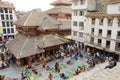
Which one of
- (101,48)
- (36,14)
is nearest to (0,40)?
(36,14)

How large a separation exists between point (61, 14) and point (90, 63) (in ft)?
61.9

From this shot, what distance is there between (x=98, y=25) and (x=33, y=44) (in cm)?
1305

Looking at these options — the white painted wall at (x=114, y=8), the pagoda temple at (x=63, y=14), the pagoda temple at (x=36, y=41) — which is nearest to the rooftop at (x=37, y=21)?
the pagoda temple at (x=36, y=41)

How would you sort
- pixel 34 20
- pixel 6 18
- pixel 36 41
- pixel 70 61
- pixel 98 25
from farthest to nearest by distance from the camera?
1. pixel 6 18
2. pixel 98 25
3. pixel 34 20
4. pixel 36 41
5. pixel 70 61

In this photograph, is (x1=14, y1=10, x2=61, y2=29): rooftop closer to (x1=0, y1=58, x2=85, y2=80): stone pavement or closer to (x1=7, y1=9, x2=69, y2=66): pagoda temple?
(x1=7, y1=9, x2=69, y2=66): pagoda temple

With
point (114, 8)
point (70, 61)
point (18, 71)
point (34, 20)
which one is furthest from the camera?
point (34, 20)

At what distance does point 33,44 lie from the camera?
21.2 metres

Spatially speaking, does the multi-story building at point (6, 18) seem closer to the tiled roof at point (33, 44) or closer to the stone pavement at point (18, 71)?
the tiled roof at point (33, 44)

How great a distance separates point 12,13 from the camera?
38.7m

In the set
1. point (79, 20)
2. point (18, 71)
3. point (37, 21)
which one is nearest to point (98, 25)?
point (79, 20)

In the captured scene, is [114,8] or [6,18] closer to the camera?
[114,8]

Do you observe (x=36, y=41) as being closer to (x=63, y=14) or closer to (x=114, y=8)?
(x=114, y=8)

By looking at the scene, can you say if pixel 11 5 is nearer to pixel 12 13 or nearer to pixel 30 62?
pixel 12 13

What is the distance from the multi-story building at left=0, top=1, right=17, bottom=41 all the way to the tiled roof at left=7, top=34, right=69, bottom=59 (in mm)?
18797
